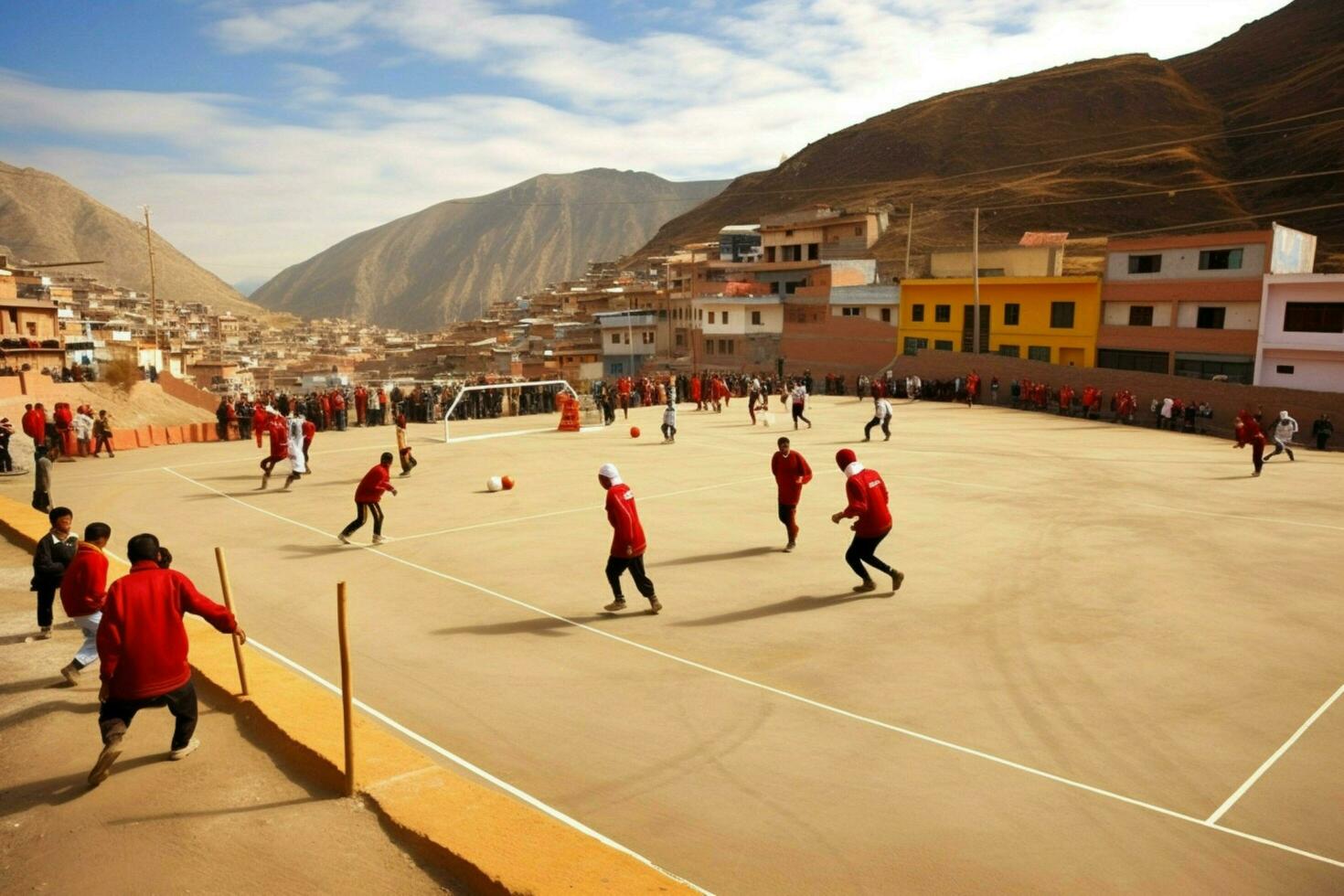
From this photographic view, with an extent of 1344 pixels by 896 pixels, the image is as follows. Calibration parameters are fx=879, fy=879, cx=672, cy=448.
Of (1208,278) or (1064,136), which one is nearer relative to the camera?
(1208,278)

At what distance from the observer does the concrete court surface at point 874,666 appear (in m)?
5.25

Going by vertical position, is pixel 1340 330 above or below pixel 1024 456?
above

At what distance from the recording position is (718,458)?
22.6 m

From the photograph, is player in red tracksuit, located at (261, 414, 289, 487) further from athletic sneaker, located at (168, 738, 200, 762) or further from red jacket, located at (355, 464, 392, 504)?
athletic sneaker, located at (168, 738, 200, 762)

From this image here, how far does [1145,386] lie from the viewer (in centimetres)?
3534

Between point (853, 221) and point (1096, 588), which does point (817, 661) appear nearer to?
point (1096, 588)

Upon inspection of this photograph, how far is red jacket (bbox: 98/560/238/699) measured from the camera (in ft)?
17.4

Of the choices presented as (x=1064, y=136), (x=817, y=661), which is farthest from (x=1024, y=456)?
(x=1064, y=136)

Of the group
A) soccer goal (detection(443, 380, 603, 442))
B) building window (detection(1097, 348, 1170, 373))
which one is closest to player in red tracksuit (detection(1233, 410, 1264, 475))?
building window (detection(1097, 348, 1170, 373))

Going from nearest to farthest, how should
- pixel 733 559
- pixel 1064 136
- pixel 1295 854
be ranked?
pixel 1295 854, pixel 733 559, pixel 1064 136

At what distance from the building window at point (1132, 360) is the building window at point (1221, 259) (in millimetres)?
4214

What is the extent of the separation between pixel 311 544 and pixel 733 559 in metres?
6.76

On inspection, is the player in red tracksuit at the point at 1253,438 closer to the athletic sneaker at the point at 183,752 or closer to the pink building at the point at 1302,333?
the pink building at the point at 1302,333

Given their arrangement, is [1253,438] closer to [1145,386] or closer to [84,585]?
[1145,386]
